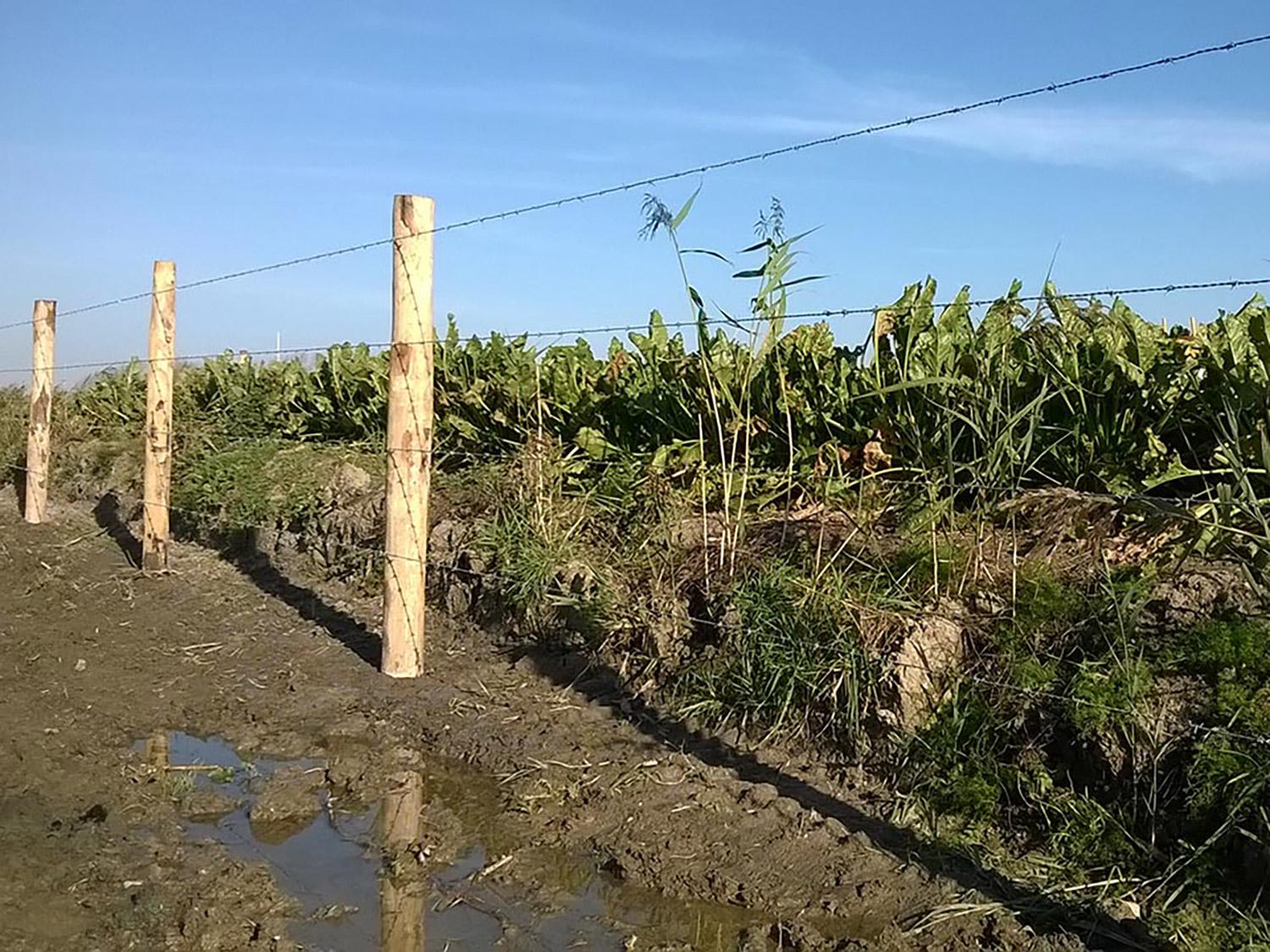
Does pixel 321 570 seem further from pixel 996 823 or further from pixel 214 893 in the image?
pixel 996 823

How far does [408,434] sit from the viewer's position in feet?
21.3

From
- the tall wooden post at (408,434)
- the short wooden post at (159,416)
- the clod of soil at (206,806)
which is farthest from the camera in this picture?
the short wooden post at (159,416)

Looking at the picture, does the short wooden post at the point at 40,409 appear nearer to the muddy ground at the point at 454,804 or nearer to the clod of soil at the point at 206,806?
the muddy ground at the point at 454,804

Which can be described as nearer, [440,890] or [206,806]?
[440,890]

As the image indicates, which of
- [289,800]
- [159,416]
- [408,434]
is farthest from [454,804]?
[159,416]

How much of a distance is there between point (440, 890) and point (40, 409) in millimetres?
9591

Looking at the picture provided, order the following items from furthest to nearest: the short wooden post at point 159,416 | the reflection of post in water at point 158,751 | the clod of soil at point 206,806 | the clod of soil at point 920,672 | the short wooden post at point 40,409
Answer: the short wooden post at point 40,409
the short wooden post at point 159,416
the reflection of post in water at point 158,751
the clod of soil at point 206,806
the clod of soil at point 920,672

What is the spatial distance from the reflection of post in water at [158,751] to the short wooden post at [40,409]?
7149 mm

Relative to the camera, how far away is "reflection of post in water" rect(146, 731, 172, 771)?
18.1ft

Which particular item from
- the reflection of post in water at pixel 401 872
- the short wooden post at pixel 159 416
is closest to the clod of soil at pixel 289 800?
the reflection of post in water at pixel 401 872

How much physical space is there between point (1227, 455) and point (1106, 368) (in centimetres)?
158

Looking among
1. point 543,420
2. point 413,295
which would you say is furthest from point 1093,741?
point 543,420

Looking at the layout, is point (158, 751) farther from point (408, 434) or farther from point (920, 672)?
point (920, 672)

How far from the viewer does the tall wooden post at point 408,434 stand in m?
6.44
